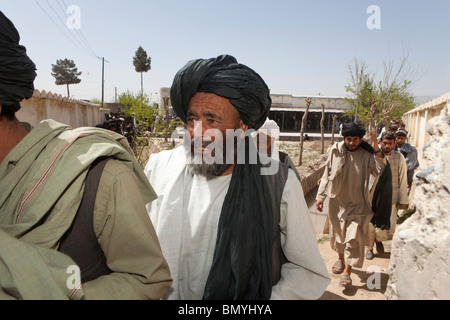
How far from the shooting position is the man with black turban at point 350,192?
397 centimetres

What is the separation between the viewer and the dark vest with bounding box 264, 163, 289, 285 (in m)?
1.42

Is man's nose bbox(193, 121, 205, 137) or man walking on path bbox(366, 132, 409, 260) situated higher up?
man's nose bbox(193, 121, 205, 137)

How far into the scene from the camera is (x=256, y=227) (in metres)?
1.38

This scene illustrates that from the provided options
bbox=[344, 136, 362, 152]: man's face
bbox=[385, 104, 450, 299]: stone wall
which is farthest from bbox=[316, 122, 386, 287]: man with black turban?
bbox=[385, 104, 450, 299]: stone wall

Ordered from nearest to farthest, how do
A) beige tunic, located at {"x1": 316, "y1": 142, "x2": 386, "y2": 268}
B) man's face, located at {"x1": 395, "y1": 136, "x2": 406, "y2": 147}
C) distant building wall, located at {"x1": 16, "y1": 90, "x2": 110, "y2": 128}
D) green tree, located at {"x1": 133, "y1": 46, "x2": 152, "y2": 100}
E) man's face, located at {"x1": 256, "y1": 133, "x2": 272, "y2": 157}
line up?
1. man's face, located at {"x1": 256, "y1": 133, "x2": 272, "y2": 157}
2. beige tunic, located at {"x1": 316, "y1": 142, "x2": 386, "y2": 268}
3. man's face, located at {"x1": 395, "y1": 136, "x2": 406, "y2": 147}
4. distant building wall, located at {"x1": 16, "y1": 90, "x2": 110, "y2": 128}
5. green tree, located at {"x1": 133, "y1": 46, "x2": 152, "y2": 100}

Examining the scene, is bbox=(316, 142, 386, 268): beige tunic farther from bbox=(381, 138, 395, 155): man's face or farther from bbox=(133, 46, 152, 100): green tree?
bbox=(133, 46, 152, 100): green tree

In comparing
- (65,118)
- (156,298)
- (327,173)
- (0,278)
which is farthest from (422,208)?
(65,118)

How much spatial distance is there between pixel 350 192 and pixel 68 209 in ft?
12.6

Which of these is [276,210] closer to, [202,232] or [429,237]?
[202,232]

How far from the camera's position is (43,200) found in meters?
0.84

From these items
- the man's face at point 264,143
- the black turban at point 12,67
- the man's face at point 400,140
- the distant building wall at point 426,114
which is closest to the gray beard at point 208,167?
the black turban at point 12,67

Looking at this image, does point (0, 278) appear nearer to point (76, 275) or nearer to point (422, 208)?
point (76, 275)

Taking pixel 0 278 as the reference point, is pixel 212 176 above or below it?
above

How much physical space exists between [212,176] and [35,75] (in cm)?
88
